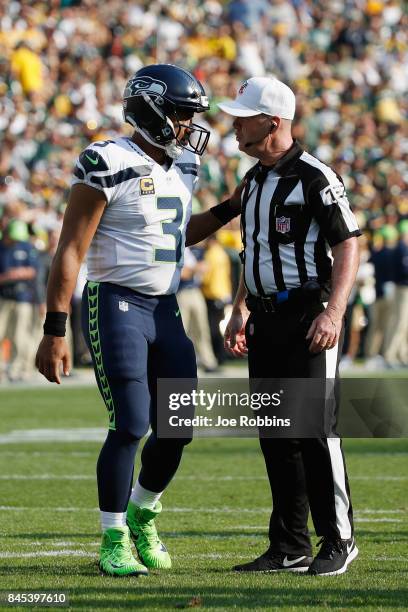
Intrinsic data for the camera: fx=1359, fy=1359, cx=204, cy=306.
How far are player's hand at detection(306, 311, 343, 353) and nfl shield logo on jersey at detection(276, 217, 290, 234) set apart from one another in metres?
0.41

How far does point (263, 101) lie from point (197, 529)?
7.89 feet

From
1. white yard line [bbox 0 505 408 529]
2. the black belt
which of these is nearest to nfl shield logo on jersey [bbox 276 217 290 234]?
the black belt

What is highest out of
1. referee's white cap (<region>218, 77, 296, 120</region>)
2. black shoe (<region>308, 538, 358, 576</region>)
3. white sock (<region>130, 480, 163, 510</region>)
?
referee's white cap (<region>218, 77, 296, 120</region>)

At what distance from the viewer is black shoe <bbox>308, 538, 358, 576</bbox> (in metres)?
5.47

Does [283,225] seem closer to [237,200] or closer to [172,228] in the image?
[172,228]

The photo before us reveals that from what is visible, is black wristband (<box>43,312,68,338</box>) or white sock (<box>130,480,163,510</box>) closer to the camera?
black wristband (<box>43,312,68,338</box>)

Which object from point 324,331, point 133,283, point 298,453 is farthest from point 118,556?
point 324,331

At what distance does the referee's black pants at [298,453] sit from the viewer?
18.1ft

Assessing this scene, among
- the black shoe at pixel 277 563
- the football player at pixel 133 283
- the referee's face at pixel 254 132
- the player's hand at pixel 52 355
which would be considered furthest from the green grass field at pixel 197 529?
the referee's face at pixel 254 132

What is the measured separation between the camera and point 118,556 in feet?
17.9

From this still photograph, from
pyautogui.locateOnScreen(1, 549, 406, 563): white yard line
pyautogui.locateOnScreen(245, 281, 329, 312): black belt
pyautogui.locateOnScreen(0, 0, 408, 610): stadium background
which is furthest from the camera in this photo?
pyautogui.locateOnScreen(1, 549, 406, 563): white yard line

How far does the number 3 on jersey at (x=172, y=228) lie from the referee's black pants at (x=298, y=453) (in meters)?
0.42

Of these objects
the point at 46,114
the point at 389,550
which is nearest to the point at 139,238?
the point at 389,550

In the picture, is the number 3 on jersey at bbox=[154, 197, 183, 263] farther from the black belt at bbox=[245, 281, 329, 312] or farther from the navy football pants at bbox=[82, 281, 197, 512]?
the black belt at bbox=[245, 281, 329, 312]
